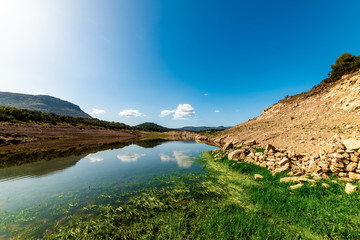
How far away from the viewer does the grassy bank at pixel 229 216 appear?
19.1 ft

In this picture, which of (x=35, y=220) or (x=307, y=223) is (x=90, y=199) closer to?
(x=35, y=220)

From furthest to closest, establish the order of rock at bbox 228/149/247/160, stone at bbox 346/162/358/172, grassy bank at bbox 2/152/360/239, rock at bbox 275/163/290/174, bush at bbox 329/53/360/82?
1. bush at bbox 329/53/360/82
2. rock at bbox 228/149/247/160
3. rock at bbox 275/163/290/174
4. stone at bbox 346/162/358/172
5. grassy bank at bbox 2/152/360/239

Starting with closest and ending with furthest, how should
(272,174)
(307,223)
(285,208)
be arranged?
(307,223) → (285,208) → (272,174)

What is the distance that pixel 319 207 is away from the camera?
689cm

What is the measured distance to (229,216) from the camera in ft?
22.8

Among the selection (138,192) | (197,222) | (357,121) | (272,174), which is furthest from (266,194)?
(357,121)

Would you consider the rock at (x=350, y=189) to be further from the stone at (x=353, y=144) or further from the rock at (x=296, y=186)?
the stone at (x=353, y=144)

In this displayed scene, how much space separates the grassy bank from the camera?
19.1ft

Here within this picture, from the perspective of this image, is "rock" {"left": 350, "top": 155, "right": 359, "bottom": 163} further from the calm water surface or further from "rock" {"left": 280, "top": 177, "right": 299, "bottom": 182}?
the calm water surface

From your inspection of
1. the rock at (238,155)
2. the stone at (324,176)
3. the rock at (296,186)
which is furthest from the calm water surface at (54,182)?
the stone at (324,176)

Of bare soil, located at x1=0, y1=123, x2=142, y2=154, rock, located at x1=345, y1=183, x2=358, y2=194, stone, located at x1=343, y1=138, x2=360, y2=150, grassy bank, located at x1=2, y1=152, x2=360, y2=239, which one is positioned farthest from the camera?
bare soil, located at x1=0, y1=123, x2=142, y2=154

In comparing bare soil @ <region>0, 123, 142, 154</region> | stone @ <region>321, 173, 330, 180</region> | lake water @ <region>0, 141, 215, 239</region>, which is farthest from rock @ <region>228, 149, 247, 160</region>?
bare soil @ <region>0, 123, 142, 154</region>

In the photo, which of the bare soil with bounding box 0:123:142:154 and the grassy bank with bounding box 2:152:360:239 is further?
the bare soil with bounding box 0:123:142:154

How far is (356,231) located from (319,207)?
5.81 feet
